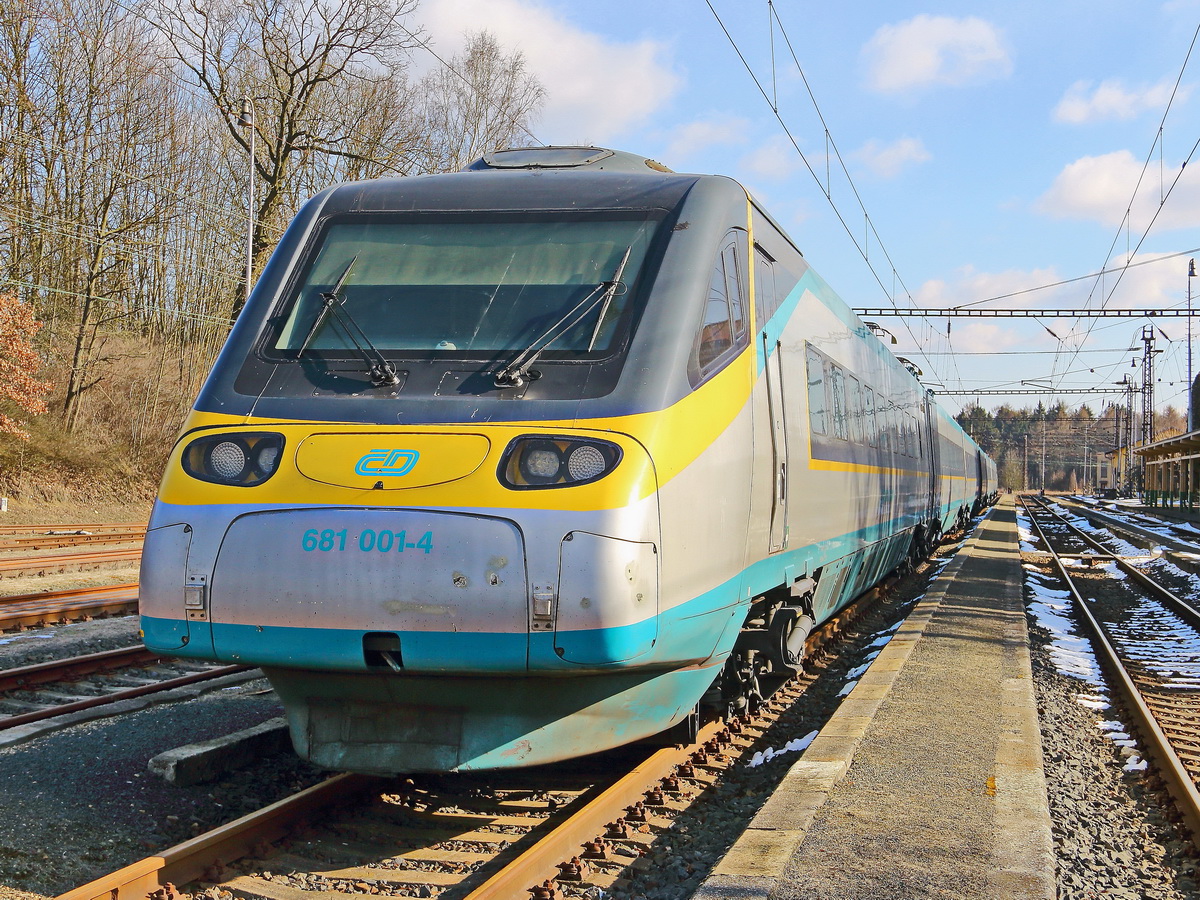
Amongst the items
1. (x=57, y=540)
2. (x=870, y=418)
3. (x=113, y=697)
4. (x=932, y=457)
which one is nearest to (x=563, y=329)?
(x=113, y=697)

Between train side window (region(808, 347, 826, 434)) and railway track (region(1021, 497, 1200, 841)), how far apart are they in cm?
300

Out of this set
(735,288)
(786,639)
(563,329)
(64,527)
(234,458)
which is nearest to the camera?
(234,458)

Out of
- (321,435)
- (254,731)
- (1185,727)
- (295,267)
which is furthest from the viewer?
(1185,727)

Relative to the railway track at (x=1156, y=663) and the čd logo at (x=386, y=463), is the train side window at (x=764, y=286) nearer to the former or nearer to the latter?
the čd logo at (x=386, y=463)

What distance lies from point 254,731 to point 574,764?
176 centimetres

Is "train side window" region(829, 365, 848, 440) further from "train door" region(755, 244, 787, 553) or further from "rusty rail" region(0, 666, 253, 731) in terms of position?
"rusty rail" region(0, 666, 253, 731)

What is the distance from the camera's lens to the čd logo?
14.4 feet

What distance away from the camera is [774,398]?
6.21 meters

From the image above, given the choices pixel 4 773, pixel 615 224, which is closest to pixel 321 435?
pixel 615 224

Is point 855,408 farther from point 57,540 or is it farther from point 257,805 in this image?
point 57,540

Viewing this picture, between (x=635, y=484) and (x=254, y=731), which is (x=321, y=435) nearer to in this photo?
(x=635, y=484)

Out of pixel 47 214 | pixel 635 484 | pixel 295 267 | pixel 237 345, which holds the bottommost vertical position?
pixel 635 484

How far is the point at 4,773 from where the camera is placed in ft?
18.8

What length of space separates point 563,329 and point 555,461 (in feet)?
3.01
